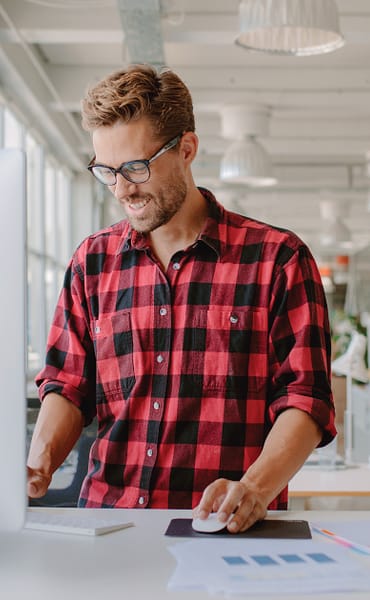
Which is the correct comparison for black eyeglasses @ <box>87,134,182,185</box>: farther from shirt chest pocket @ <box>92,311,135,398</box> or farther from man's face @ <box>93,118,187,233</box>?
shirt chest pocket @ <box>92,311,135,398</box>

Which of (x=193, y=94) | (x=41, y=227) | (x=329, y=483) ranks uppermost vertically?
(x=193, y=94)

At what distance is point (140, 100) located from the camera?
1.78m

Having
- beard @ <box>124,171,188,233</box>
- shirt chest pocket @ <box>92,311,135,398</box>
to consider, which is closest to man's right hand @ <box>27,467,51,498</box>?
shirt chest pocket @ <box>92,311,135,398</box>

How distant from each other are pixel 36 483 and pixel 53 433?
Result: 19 centimetres

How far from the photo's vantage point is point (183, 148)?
1915mm

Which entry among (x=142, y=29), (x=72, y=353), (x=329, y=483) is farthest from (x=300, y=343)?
(x=142, y=29)

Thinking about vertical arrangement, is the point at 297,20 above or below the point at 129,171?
above

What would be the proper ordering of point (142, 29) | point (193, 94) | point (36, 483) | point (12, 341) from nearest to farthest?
point (12, 341)
point (36, 483)
point (142, 29)
point (193, 94)

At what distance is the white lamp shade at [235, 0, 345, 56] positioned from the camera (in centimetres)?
402

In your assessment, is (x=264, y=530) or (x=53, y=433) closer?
(x=264, y=530)

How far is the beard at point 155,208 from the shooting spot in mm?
1817

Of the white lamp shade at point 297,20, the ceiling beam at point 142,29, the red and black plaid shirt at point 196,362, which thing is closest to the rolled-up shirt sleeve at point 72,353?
the red and black plaid shirt at point 196,362

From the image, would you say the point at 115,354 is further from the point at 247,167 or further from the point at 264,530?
the point at 247,167

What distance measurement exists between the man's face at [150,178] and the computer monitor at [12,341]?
550 mm
